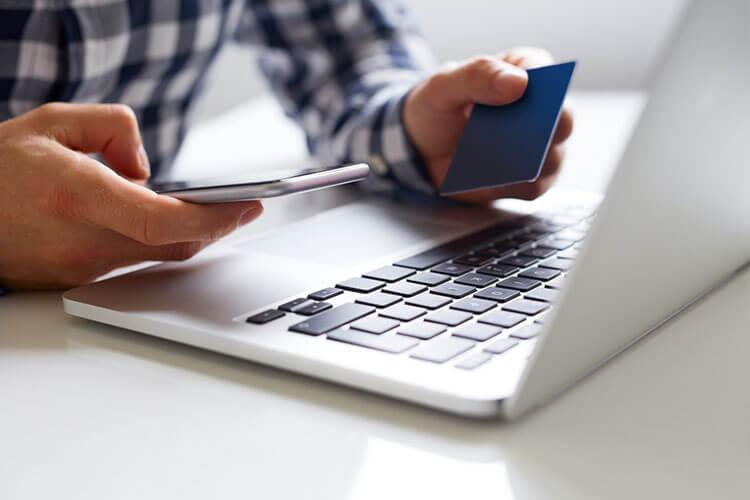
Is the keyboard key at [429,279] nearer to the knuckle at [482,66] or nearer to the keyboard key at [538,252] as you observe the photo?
the keyboard key at [538,252]

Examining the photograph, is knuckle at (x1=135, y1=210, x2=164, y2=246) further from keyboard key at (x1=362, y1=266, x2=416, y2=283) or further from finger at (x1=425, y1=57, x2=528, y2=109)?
finger at (x1=425, y1=57, x2=528, y2=109)

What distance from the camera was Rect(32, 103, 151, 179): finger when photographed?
21.1 inches

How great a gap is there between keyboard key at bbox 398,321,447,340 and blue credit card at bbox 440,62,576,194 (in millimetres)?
187

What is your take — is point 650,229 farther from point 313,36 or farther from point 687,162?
point 313,36

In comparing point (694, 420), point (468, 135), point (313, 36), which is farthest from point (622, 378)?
point (313, 36)

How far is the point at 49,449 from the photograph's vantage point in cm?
33

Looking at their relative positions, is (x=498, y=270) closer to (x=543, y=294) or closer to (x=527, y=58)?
(x=543, y=294)

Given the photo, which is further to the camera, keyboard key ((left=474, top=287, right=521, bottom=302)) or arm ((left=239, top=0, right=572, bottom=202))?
arm ((left=239, top=0, right=572, bottom=202))

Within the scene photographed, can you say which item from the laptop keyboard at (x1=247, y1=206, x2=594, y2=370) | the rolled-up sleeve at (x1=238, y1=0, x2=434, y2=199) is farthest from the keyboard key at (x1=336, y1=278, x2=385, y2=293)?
the rolled-up sleeve at (x1=238, y1=0, x2=434, y2=199)

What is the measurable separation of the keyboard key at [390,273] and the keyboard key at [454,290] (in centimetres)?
3

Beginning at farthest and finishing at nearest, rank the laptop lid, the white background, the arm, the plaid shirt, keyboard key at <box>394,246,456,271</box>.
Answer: the white background
the plaid shirt
the arm
keyboard key at <box>394,246,456,271</box>
the laptop lid

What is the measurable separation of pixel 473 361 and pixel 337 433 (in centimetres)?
6

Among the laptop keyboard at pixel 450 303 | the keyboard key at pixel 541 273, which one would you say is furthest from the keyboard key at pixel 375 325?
the keyboard key at pixel 541 273

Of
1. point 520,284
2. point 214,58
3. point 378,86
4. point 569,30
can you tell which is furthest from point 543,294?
point 569,30
